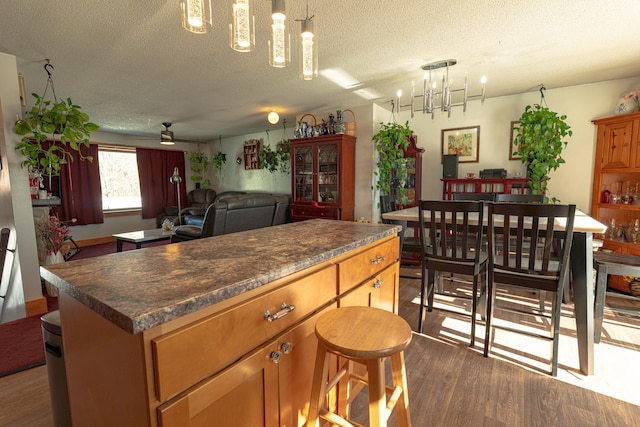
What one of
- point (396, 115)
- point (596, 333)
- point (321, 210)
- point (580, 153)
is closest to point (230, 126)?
point (321, 210)

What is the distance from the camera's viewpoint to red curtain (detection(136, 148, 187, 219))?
21.3ft

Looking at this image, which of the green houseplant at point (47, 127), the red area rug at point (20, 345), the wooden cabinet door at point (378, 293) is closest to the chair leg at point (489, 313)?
the wooden cabinet door at point (378, 293)

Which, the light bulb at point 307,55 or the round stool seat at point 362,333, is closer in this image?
the round stool seat at point 362,333

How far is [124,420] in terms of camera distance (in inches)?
28.8

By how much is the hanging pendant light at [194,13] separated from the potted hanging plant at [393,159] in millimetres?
3210

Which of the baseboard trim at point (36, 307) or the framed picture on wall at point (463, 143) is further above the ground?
the framed picture on wall at point (463, 143)

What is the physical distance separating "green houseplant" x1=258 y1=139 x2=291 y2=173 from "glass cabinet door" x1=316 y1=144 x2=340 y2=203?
57.5 inches

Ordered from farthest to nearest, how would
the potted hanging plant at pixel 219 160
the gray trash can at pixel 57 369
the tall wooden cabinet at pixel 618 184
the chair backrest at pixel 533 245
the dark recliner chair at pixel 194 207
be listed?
the potted hanging plant at pixel 219 160 → the dark recliner chair at pixel 194 207 → the tall wooden cabinet at pixel 618 184 → the chair backrest at pixel 533 245 → the gray trash can at pixel 57 369

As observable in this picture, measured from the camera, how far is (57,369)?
1.16 metres

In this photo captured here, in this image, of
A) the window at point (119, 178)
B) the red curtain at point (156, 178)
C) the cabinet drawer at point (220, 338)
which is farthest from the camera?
the red curtain at point (156, 178)

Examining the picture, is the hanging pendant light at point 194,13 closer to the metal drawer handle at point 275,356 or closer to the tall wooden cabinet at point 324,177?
the metal drawer handle at point 275,356

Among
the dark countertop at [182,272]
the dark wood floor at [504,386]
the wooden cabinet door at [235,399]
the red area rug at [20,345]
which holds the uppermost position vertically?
the dark countertop at [182,272]

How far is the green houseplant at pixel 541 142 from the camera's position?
3.29 metres

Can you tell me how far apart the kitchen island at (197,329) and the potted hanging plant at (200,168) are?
6604 millimetres
